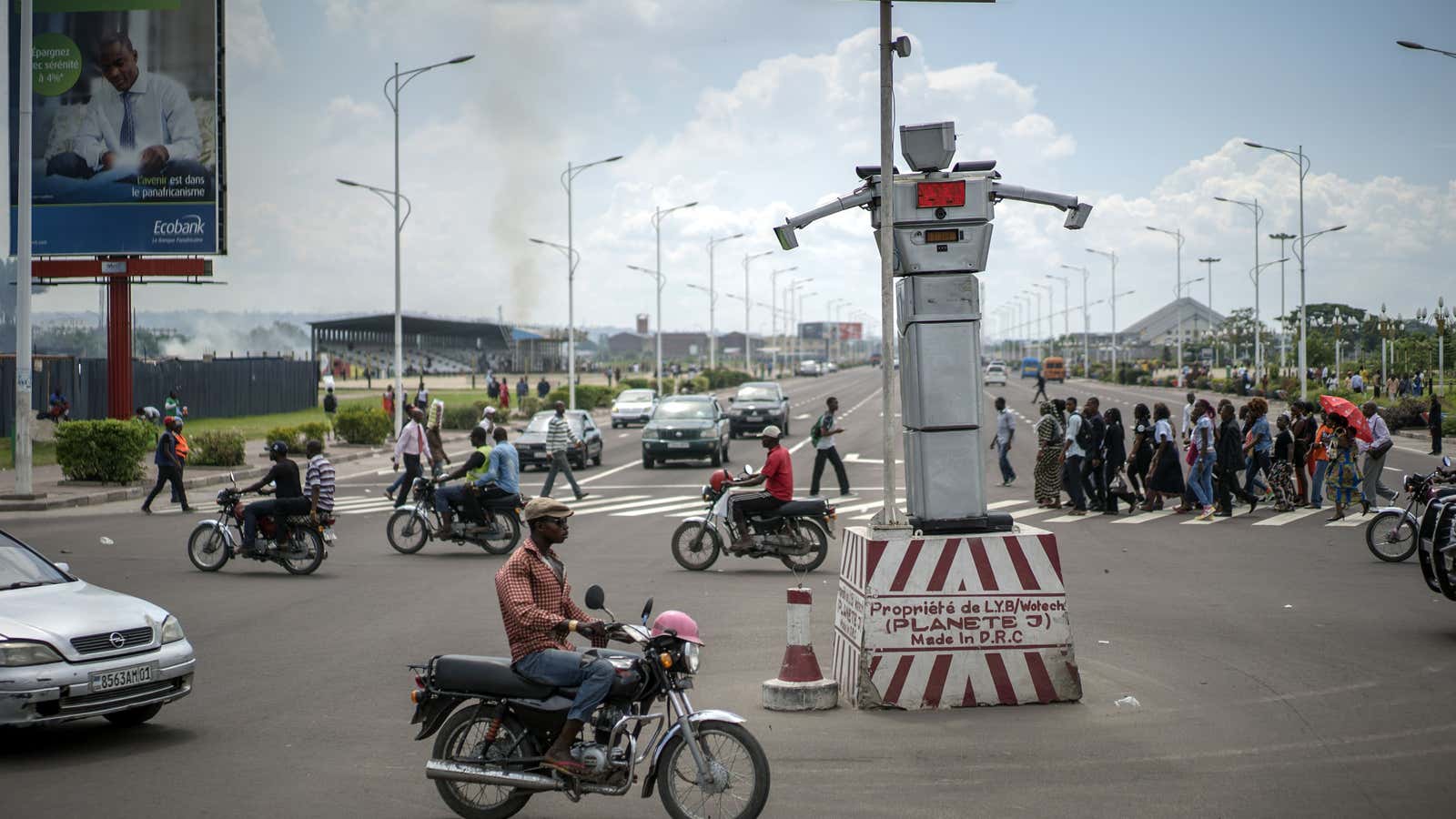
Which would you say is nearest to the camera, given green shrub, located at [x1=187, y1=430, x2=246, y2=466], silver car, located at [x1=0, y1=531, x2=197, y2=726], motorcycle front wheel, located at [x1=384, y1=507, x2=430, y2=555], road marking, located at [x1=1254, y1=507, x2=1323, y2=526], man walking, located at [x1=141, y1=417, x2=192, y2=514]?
silver car, located at [x1=0, y1=531, x2=197, y2=726]

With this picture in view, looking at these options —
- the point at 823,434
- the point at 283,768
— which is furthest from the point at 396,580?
the point at 823,434

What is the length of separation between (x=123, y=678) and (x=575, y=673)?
352 centimetres

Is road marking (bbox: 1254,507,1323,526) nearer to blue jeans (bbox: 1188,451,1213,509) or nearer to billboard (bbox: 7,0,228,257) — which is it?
blue jeans (bbox: 1188,451,1213,509)

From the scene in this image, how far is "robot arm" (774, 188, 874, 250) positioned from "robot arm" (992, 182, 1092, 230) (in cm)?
7

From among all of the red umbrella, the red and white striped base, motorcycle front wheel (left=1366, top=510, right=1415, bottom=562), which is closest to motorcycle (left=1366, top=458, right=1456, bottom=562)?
motorcycle front wheel (left=1366, top=510, right=1415, bottom=562)

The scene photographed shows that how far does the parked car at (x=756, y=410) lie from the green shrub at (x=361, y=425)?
36.8 feet

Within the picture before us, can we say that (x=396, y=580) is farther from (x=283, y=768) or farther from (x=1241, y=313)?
(x=1241, y=313)

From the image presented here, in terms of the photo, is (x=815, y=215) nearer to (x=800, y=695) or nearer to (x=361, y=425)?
(x=800, y=695)

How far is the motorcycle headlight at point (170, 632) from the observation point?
877 cm

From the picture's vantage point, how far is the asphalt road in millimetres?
7242

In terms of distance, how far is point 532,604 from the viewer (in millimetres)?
6797

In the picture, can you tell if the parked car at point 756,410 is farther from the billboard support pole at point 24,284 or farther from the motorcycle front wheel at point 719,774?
the motorcycle front wheel at point 719,774

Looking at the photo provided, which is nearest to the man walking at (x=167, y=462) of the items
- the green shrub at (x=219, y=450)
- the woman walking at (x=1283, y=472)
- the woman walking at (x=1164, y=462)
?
the green shrub at (x=219, y=450)

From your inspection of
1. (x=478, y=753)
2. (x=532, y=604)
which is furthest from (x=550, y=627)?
(x=478, y=753)
